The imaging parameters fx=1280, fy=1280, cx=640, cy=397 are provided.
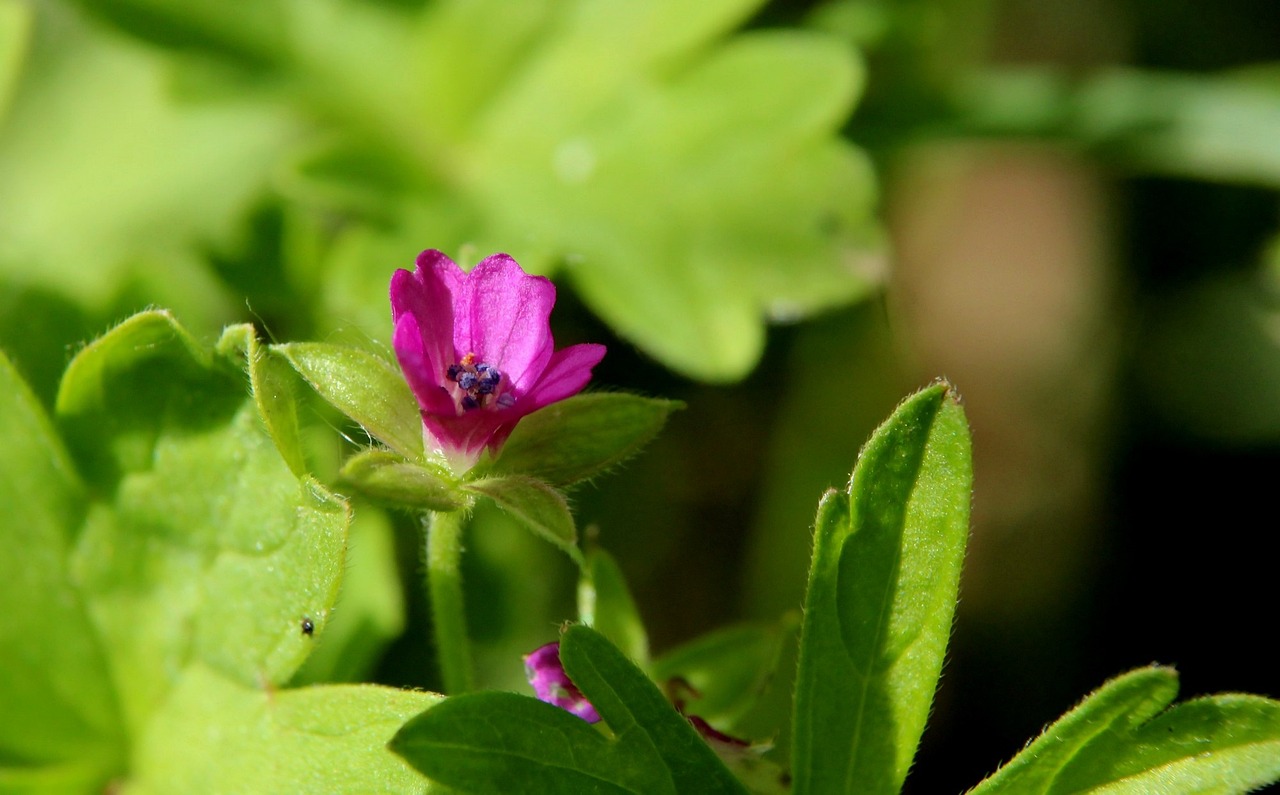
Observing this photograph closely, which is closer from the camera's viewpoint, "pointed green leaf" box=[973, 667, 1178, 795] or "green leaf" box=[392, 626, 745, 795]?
"green leaf" box=[392, 626, 745, 795]

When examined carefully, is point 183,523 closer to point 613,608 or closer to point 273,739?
point 273,739

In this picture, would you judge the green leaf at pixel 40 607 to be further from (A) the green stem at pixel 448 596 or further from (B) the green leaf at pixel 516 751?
(B) the green leaf at pixel 516 751

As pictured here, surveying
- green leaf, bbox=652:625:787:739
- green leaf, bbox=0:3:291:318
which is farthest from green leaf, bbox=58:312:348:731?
green leaf, bbox=0:3:291:318

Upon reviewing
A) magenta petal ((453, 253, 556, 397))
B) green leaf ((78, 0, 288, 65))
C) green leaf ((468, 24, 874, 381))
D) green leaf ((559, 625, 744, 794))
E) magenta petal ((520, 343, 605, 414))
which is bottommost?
green leaf ((559, 625, 744, 794))

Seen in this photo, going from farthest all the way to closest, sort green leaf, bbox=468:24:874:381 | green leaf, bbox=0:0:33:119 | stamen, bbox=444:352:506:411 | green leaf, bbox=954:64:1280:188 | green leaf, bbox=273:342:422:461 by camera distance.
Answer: green leaf, bbox=954:64:1280:188 → green leaf, bbox=0:0:33:119 → green leaf, bbox=468:24:874:381 → stamen, bbox=444:352:506:411 → green leaf, bbox=273:342:422:461

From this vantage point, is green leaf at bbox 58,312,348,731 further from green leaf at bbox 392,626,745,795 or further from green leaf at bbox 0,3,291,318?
green leaf at bbox 0,3,291,318

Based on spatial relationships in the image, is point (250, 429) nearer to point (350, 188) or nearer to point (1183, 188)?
point (350, 188)

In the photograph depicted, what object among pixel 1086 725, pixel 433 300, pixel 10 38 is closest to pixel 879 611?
pixel 1086 725

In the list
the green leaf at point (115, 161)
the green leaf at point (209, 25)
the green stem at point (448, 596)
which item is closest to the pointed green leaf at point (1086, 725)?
the green stem at point (448, 596)

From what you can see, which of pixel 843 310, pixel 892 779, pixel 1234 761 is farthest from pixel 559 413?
pixel 843 310
